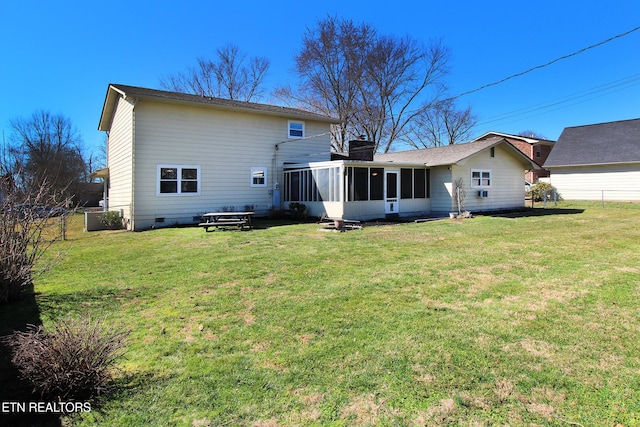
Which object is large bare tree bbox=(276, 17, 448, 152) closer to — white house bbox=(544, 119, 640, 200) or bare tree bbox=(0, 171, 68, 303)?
white house bbox=(544, 119, 640, 200)

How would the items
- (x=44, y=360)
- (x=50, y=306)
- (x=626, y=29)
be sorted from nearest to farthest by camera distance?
(x=44, y=360)
(x=50, y=306)
(x=626, y=29)

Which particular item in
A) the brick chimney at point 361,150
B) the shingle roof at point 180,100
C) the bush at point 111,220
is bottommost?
the bush at point 111,220

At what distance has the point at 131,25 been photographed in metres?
14.3

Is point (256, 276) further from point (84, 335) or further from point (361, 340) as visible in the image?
point (84, 335)

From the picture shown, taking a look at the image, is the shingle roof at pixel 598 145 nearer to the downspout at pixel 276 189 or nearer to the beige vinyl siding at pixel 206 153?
the beige vinyl siding at pixel 206 153

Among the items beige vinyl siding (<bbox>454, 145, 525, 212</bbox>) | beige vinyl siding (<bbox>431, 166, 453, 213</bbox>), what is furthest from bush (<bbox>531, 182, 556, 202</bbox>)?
beige vinyl siding (<bbox>431, 166, 453, 213</bbox>)

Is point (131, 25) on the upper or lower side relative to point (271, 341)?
upper

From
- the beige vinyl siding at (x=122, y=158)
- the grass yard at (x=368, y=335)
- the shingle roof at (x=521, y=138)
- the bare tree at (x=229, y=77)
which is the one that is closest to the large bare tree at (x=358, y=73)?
the bare tree at (x=229, y=77)

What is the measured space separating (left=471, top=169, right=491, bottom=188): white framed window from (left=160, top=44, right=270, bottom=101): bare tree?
2096 cm

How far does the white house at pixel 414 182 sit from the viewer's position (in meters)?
13.7

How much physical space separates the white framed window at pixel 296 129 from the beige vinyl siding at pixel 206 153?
1.16ft

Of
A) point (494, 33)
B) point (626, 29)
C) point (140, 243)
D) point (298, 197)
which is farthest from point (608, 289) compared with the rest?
point (494, 33)

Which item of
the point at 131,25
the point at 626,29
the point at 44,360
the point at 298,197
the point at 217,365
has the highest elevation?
the point at 131,25

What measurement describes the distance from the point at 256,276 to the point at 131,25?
14395 mm
